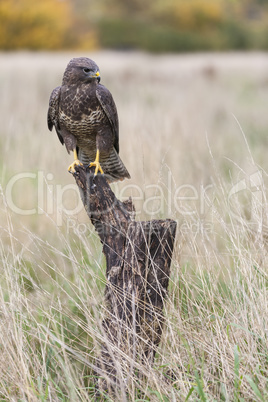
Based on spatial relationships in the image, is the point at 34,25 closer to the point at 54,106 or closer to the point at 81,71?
the point at 54,106

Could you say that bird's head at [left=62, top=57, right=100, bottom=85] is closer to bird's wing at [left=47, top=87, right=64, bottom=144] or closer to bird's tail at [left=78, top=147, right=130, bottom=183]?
bird's wing at [left=47, top=87, right=64, bottom=144]

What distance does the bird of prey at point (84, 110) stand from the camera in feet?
10.2

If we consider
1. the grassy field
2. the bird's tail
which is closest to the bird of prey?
the bird's tail

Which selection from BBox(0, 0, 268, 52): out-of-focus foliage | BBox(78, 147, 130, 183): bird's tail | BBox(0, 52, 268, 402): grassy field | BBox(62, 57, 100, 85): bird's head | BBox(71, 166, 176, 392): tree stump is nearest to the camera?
BBox(0, 52, 268, 402): grassy field

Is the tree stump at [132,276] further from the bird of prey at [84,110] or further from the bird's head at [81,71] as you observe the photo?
the bird's head at [81,71]

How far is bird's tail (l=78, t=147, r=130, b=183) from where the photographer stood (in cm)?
367

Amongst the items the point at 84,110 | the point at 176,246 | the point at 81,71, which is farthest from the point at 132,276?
the point at 81,71

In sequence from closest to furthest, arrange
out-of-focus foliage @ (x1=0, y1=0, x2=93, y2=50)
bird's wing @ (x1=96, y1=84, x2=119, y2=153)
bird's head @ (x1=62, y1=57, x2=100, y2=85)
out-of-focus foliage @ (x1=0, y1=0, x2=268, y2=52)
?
bird's head @ (x1=62, y1=57, x2=100, y2=85), bird's wing @ (x1=96, y1=84, x2=119, y2=153), out-of-focus foliage @ (x1=0, y1=0, x2=93, y2=50), out-of-focus foliage @ (x1=0, y1=0, x2=268, y2=52)

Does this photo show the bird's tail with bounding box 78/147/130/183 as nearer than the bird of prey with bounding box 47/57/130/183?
No

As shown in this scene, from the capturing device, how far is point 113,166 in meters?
3.70

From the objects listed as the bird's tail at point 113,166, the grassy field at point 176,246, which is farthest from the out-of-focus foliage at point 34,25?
the bird's tail at point 113,166

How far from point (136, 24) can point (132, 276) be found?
133 ft

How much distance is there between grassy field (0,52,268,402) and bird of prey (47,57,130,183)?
1.50 ft

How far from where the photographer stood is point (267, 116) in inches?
335
